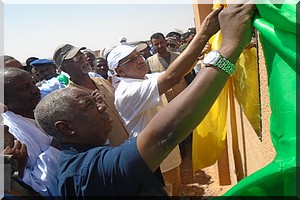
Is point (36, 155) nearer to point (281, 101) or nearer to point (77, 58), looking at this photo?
point (281, 101)

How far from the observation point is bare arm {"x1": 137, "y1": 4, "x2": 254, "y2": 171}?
4.16ft

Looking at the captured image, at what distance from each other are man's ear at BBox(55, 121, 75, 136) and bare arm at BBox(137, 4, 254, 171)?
1.39 feet

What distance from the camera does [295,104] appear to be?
1.08 meters

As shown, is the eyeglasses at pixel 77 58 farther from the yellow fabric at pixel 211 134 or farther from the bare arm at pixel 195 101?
the bare arm at pixel 195 101

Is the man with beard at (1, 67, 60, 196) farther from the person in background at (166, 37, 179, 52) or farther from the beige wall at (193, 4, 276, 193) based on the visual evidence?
the person in background at (166, 37, 179, 52)

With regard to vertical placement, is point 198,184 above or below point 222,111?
below

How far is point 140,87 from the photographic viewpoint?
268 cm

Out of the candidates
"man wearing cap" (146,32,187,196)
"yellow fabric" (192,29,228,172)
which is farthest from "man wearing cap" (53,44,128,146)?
"yellow fabric" (192,29,228,172)

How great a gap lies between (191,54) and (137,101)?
2.62 ft

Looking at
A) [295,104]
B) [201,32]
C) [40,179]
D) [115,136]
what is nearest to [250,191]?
[295,104]

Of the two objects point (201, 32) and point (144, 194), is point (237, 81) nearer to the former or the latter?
point (201, 32)

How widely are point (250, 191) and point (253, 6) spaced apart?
0.57m

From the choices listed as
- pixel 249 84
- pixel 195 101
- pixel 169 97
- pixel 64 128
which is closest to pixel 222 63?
pixel 195 101

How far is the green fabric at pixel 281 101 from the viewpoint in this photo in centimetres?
107
